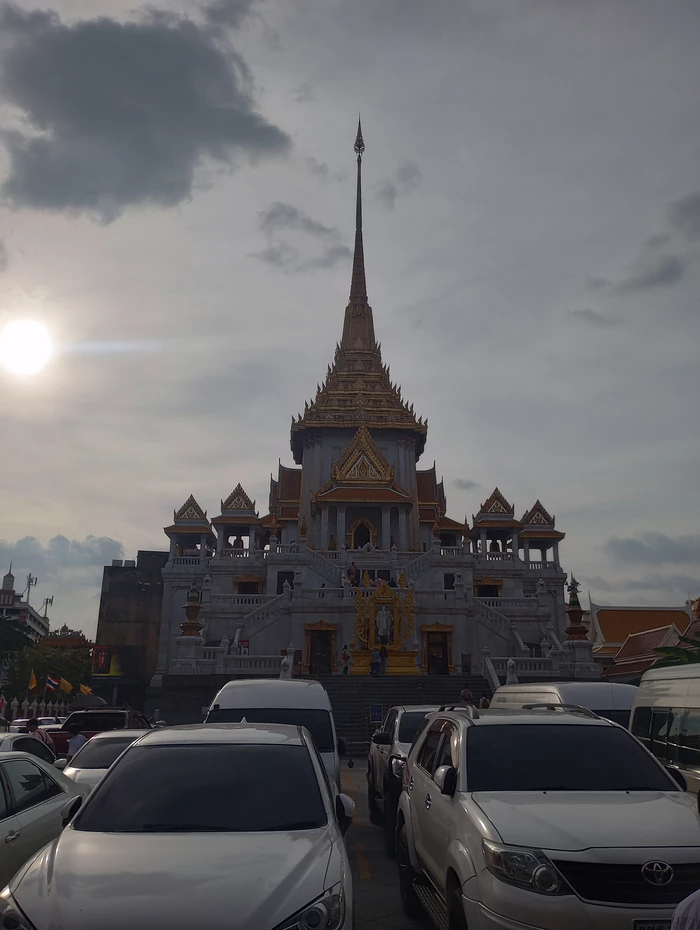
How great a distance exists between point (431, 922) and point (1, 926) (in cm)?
454

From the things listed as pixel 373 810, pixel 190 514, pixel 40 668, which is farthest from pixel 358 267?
pixel 373 810

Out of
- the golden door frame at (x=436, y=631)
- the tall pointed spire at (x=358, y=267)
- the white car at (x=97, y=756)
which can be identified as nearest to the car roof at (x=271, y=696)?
the white car at (x=97, y=756)

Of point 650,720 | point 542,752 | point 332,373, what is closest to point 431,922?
point 542,752

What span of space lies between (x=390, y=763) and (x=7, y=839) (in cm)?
529

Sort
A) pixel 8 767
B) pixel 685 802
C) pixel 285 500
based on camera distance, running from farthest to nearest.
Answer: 1. pixel 285 500
2. pixel 8 767
3. pixel 685 802

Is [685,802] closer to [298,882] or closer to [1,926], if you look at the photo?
[298,882]

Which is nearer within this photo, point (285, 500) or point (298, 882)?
point (298, 882)

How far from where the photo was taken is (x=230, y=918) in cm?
397

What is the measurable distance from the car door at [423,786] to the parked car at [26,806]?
2931 millimetres

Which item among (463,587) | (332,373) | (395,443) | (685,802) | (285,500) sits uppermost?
(332,373)

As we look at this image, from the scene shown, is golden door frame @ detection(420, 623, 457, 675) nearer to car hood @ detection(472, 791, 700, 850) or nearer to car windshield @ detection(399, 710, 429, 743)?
car windshield @ detection(399, 710, 429, 743)

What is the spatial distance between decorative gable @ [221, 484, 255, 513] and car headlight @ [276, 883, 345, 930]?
49257 mm

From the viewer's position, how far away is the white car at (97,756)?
1080cm

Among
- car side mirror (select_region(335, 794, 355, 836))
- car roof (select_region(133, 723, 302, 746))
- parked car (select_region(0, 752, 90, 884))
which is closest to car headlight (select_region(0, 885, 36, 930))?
car roof (select_region(133, 723, 302, 746))
